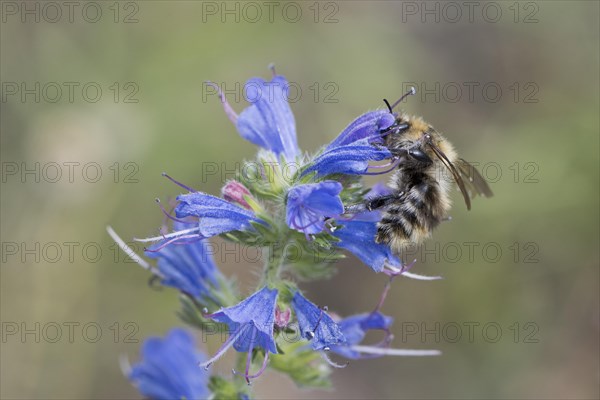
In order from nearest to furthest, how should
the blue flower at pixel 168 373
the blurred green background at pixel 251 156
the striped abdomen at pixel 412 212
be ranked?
the striped abdomen at pixel 412 212 < the blue flower at pixel 168 373 < the blurred green background at pixel 251 156

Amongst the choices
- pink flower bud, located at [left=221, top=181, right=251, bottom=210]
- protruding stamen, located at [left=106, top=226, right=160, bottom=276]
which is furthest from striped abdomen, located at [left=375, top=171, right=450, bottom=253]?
protruding stamen, located at [left=106, top=226, right=160, bottom=276]

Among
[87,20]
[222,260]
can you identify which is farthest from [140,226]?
A: [87,20]

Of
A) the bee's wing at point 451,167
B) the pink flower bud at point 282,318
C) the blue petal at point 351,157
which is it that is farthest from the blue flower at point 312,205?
the bee's wing at point 451,167

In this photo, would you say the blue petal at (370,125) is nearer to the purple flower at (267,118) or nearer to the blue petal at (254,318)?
the purple flower at (267,118)

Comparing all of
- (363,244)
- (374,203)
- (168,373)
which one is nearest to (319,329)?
(363,244)

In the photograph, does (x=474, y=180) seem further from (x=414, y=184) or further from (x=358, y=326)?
(x=358, y=326)

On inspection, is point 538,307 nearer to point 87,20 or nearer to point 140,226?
point 140,226

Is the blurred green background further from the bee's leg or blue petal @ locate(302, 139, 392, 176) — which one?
blue petal @ locate(302, 139, 392, 176)
